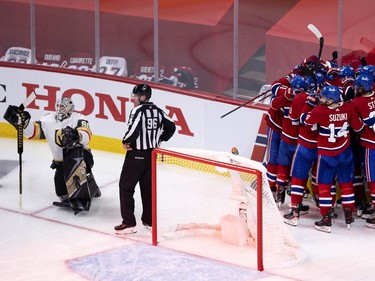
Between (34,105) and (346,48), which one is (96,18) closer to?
(34,105)

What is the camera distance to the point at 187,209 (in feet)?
28.3

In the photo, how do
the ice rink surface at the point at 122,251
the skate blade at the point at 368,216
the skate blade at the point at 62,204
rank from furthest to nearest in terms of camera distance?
the skate blade at the point at 62,204, the skate blade at the point at 368,216, the ice rink surface at the point at 122,251

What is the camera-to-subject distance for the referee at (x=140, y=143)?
8438 millimetres

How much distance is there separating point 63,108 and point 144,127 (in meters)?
1.01

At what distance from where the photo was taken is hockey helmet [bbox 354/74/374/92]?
28.0ft

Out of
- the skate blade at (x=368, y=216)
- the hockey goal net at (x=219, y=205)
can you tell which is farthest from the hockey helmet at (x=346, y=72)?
the hockey goal net at (x=219, y=205)

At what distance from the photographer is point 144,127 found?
8.43m

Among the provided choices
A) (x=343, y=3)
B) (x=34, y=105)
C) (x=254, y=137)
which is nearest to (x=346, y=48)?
(x=343, y=3)

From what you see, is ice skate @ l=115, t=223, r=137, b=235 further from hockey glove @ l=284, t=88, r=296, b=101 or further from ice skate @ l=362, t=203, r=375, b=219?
ice skate @ l=362, t=203, r=375, b=219

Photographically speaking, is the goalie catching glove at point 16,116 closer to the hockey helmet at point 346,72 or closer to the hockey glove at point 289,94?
the hockey glove at point 289,94

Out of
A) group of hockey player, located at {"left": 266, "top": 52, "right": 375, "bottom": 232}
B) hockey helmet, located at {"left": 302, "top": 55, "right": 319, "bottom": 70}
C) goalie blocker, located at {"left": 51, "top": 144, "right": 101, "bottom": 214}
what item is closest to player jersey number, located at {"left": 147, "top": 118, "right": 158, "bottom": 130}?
goalie blocker, located at {"left": 51, "top": 144, "right": 101, "bottom": 214}

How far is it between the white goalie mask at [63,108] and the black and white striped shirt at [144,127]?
0.88 m

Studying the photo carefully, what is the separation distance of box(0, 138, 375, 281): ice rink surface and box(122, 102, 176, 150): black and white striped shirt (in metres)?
0.71

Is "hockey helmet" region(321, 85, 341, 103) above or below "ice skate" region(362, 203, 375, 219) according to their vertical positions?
above
